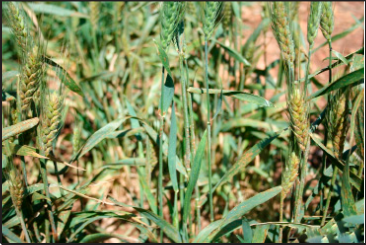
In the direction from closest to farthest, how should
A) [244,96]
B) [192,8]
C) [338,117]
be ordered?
1. [338,117]
2. [244,96]
3. [192,8]

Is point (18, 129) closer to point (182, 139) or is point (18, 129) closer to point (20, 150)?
point (20, 150)

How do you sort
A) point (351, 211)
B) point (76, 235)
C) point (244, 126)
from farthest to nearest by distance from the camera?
point (244, 126), point (76, 235), point (351, 211)

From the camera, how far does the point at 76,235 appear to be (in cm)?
144

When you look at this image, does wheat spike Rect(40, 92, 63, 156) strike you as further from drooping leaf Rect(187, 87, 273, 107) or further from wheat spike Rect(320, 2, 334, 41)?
wheat spike Rect(320, 2, 334, 41)

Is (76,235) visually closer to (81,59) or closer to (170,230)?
(170,230)

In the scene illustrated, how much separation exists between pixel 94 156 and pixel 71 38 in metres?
0.69

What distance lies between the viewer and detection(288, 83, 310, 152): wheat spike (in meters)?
1.00

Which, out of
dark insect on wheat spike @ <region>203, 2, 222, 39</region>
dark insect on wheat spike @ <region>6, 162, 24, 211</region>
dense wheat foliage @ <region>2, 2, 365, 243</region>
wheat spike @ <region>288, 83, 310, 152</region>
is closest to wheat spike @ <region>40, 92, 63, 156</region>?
dense wheat foliage @ <region>2, 2, 365, 243</region>

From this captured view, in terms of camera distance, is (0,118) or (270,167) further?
(270,167)

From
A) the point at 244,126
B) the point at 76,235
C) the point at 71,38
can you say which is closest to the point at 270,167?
the point at 244,126

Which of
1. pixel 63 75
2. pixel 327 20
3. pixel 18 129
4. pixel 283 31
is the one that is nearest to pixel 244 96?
pixel 283 31

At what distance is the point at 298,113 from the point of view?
1.01 metres

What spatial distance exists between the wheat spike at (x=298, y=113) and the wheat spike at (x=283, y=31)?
162mm

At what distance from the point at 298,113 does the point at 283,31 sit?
32cm
